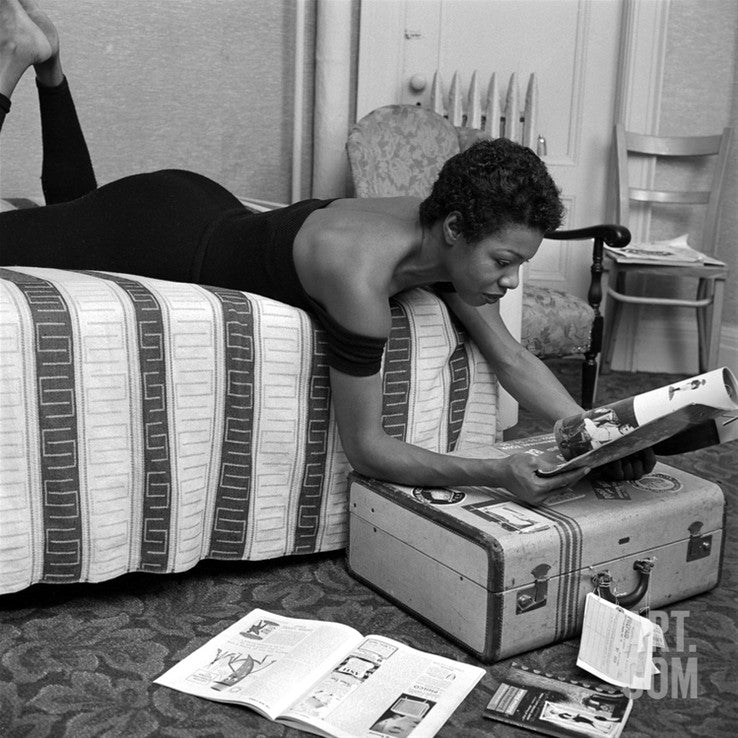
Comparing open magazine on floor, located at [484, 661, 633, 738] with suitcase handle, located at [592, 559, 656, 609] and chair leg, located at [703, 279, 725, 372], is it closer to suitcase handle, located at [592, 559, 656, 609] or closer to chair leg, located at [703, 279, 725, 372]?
suitcase handle, located at [592, 559, 656, 609]

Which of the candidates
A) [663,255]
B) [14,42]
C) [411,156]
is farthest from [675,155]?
[14,42]

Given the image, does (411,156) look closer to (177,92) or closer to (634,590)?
(177,92)

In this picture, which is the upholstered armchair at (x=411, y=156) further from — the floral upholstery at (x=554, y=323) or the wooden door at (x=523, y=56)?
the wooden door at (x=523, y=56)

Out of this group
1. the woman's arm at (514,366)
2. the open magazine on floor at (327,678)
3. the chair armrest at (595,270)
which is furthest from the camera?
the chair armrest at (595,270)

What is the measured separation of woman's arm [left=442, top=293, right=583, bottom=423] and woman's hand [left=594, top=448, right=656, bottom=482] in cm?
29

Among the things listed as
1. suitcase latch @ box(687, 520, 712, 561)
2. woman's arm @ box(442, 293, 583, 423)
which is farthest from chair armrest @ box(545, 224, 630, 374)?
suitcase latch @ box(687, 520, 712, 561)

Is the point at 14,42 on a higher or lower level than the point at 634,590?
higher

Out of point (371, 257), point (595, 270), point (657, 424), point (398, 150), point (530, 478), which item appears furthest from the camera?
point (398, 150)

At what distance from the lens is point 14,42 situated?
2.59 meters

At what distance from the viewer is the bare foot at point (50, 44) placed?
2.68 meters

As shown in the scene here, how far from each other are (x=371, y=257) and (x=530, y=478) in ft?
1.75

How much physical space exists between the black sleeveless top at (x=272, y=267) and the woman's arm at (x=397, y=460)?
0.16 ft

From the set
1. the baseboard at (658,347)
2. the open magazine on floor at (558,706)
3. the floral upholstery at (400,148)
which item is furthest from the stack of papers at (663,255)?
the open magazine on floor at (558,706)

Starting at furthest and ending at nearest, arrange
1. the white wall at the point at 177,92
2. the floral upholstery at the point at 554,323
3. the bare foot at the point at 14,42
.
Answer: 1. the white wall at the point at 177,92
2. the floral upholstery at the point at 554,323
3. the bare foot at the point at 14,42
